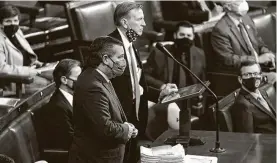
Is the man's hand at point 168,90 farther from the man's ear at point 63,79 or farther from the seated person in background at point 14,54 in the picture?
the seated person in background at point 14,54

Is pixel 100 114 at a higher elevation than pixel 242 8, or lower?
lower

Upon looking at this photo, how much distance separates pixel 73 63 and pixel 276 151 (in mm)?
1147

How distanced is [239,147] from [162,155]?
2.02 ft

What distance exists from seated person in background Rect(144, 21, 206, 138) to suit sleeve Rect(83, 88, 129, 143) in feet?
5.15

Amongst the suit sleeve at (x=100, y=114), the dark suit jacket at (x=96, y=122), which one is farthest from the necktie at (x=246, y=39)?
the suit sleeve at (x=100, y=114)

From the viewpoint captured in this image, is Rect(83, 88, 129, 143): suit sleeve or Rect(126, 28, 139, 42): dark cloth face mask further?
Rect(126, 28, 139, 42): dark cloth face mask

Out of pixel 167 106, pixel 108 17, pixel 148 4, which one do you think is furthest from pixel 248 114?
pixel 148 4

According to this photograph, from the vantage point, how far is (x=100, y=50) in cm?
287

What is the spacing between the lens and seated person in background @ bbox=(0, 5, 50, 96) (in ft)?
13.3

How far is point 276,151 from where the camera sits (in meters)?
3.40

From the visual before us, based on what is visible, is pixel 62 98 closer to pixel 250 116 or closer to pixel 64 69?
pixel 64 69

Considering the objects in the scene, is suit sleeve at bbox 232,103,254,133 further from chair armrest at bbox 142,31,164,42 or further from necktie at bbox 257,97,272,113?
chair armrest at bbox 142,31,164,42

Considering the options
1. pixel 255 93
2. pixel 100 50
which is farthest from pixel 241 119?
pixel 100 50

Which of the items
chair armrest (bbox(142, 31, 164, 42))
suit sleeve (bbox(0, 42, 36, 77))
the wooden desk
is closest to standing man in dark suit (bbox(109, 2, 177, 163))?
the wooden desk
